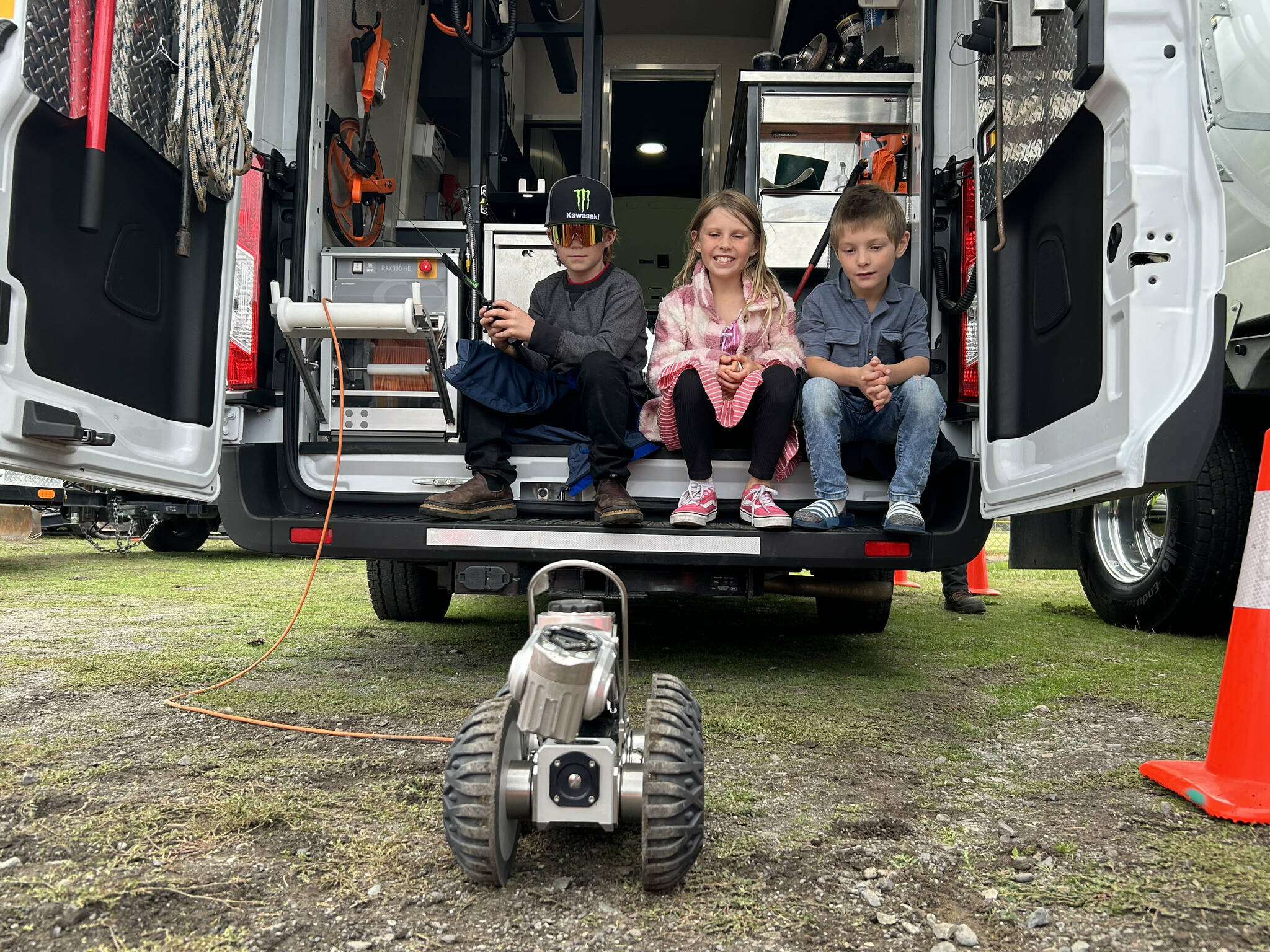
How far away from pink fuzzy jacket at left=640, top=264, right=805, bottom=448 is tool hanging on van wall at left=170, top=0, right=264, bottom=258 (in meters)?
1.28

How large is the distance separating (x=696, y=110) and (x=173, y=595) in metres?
5.63

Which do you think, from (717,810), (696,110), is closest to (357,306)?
(717,810)

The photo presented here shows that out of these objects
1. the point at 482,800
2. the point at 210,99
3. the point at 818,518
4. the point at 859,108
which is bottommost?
the point at 482,800

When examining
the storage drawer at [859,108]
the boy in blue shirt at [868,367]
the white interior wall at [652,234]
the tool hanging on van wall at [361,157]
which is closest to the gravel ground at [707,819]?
the boy in blue shirt at [868,367]

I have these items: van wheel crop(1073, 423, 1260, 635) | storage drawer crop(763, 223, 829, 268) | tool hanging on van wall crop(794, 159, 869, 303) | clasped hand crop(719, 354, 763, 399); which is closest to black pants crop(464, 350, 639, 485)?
clasped hand crop(719, 354, 763, 399)

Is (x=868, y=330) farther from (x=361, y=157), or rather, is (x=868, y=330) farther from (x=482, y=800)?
(x=361, y=157)

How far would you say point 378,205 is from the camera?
4156mm

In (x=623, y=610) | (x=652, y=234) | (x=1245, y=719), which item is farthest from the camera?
(x=652, y=234)

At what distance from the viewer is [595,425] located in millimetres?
2658

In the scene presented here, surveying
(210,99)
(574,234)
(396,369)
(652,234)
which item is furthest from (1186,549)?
(652,234)

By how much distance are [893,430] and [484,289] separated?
6.59ft

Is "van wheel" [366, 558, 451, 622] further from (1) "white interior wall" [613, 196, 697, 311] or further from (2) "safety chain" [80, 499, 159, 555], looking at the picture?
(2) "safety chain" [80, 499, 159, 555]

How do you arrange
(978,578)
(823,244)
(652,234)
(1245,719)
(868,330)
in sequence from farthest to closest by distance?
(652,234), (978,578), (823,244), (868,330), (1245,719)

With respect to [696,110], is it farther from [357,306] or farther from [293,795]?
[293,795]
